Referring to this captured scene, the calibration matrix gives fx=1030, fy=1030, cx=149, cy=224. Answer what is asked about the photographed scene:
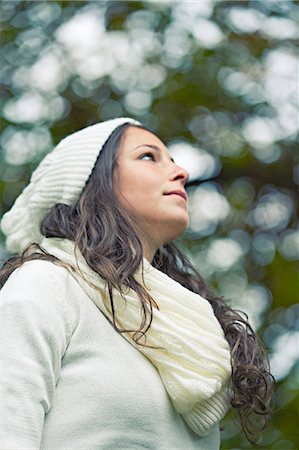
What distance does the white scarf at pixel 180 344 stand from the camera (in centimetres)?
224

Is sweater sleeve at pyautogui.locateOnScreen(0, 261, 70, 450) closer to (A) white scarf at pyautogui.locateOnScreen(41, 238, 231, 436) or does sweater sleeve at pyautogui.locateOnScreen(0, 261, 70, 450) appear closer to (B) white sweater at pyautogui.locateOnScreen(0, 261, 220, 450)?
(B) white sweater at pyautogui.locateOnScreen(0, 261, 220, 450)

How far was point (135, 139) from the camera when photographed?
277cm

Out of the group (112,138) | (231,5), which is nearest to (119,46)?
(231,5)

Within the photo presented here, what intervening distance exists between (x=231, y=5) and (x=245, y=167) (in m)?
1.00

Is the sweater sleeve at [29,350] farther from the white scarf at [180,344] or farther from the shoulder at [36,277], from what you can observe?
the white scarf at [180,344]

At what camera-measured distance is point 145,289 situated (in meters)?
2.40

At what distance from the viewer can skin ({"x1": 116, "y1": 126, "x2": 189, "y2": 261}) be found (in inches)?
101

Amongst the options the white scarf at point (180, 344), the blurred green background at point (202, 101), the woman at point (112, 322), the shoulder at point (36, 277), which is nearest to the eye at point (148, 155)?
the woman at point (112, 322)

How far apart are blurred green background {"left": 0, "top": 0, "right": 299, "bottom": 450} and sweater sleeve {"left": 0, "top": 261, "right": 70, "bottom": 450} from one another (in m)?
3.50

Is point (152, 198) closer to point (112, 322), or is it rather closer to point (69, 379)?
point (112, 322)

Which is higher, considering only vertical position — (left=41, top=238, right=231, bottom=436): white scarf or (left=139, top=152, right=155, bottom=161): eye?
(left=139, top=152, right=155, bottom=161): eye

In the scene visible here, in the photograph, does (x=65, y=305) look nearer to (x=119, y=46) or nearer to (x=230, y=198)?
(x=230, y=198)

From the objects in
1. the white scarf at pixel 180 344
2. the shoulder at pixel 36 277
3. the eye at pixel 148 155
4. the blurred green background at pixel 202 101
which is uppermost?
the shoulder at pixel 36 277

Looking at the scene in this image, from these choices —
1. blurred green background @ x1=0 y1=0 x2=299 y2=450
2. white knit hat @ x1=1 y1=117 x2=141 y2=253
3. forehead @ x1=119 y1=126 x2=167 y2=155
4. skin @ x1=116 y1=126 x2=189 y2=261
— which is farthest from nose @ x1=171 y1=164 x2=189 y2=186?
blurred green background @ x1=0 y1=0 x2=299 y2=450
